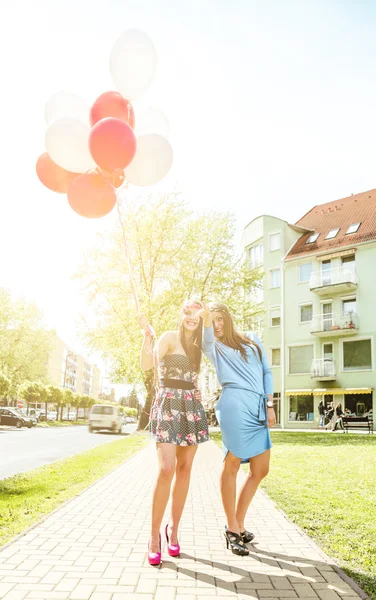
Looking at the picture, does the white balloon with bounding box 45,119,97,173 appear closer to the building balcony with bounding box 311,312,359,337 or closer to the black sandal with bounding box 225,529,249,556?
the black sandal with bounding box 225,529,249,556

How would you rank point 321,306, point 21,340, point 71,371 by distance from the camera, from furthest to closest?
point 71,371 < point 21,340 < point 321,306

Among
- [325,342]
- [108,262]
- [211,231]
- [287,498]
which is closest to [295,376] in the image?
[325,342]

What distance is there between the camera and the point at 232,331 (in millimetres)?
4602

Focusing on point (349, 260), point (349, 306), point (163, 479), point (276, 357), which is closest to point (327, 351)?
point (349, 306)

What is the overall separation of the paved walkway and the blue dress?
2.71 feet

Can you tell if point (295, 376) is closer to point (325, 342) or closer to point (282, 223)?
point (325, 342)

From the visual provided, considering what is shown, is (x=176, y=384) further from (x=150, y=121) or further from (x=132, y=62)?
(x=132, y=62)

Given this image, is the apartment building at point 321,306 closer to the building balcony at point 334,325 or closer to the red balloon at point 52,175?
the building balcony at point 334,325

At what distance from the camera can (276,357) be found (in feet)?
137

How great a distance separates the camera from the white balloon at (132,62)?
530 cm

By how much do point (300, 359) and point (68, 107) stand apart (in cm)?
3622

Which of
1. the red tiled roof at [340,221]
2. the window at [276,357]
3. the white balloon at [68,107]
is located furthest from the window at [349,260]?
the white balloon at [68,107]

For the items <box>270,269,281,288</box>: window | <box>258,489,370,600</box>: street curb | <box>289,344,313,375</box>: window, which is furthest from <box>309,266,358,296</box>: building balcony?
<box>258,489,370,600</box>: street curb

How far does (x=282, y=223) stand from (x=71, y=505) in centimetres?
3820
